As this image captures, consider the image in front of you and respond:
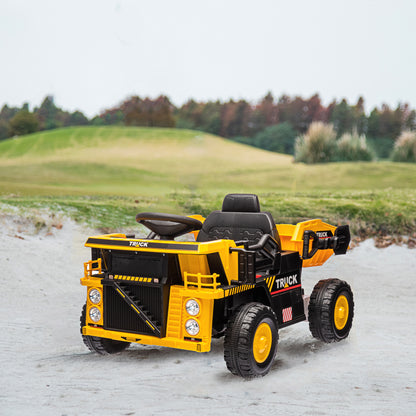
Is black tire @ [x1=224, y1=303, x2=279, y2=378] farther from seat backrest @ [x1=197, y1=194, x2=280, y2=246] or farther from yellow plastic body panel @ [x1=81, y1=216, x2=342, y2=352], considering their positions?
seat backrest @ [x1=197, y1=194, x2=280, y2=246]

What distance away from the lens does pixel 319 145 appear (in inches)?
1161

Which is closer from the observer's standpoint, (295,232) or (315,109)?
(295,232)

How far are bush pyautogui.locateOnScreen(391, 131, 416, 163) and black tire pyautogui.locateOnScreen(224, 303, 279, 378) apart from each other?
26.6m

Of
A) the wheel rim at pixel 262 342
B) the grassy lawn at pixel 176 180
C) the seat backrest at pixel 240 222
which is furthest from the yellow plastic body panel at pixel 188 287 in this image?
the grassy lawn at pixel 176 180

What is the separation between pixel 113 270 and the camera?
5.71 metres

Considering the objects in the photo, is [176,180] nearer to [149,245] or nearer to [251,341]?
[149,245]

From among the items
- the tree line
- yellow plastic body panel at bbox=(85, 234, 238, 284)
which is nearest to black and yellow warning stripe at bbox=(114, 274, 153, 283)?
yellow plastic body panel at bbox=(85, 234, 238, 284)

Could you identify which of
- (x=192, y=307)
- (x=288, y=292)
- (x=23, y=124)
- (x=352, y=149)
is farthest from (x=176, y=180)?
(x=23, y=124)

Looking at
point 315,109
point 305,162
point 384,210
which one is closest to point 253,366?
point 384,210

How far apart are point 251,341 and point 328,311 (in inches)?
65.2

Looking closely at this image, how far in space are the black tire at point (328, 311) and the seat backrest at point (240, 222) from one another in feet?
2.79

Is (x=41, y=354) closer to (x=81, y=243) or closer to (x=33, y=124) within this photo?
(x=81, y=243)

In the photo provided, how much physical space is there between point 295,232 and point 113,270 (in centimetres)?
215

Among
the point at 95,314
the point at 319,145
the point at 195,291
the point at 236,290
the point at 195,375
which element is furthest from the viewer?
the point at 319,145
